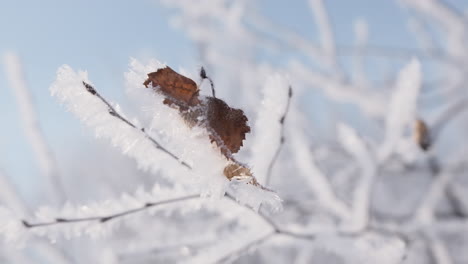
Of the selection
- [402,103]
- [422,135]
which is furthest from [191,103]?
[422,135]

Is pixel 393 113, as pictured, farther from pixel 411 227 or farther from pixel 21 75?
pixel 21 75

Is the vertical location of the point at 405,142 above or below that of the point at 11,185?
above

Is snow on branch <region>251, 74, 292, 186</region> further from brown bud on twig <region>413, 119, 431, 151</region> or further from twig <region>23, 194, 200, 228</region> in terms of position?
brown bud on twig <region>413, 119, 431, 151</region>

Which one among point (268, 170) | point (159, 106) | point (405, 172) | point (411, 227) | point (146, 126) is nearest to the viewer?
point (159, 106)

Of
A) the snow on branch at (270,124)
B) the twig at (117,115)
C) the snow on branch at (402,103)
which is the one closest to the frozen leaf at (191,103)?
the twig at (117,115)

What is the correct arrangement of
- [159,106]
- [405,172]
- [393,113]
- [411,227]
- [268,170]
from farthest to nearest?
[405,172], [411,227], [393,113], [268,170], [159,106]

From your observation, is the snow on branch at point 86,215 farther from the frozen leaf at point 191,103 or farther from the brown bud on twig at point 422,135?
the brown bud on twig at point 422,135

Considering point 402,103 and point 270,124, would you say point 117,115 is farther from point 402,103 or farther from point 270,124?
point 402,103

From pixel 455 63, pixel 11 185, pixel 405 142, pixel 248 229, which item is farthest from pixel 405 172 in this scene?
pixel 11 185
